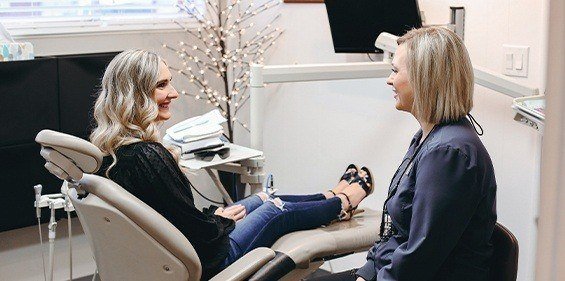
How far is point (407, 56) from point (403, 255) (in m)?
0.52

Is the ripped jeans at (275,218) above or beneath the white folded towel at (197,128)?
beneath

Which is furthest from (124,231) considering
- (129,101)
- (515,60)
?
(515,60)

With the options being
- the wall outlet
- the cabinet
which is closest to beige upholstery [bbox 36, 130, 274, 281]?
the cabinet

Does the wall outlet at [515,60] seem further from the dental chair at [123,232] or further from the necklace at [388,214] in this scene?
the dental chair at [123,232]

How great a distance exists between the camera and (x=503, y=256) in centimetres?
190

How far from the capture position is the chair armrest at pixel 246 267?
2.24 meters

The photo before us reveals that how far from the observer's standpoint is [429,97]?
6.40 feet

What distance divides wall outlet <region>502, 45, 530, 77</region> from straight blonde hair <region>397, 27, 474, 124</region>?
971 millimetres

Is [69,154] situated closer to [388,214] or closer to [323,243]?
[388,214]

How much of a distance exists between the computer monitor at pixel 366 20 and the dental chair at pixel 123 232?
1.26 m

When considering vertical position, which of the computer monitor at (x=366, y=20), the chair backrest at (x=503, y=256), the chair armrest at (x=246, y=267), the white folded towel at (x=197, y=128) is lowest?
the chair armrest at (x=246, y=267)

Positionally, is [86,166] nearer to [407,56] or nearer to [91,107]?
[407,56]

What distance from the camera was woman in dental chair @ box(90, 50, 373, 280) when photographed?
223 centimetres

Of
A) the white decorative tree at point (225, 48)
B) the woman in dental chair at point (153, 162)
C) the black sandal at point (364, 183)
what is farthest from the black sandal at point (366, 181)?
the white decorative tree at point (225, 48)
